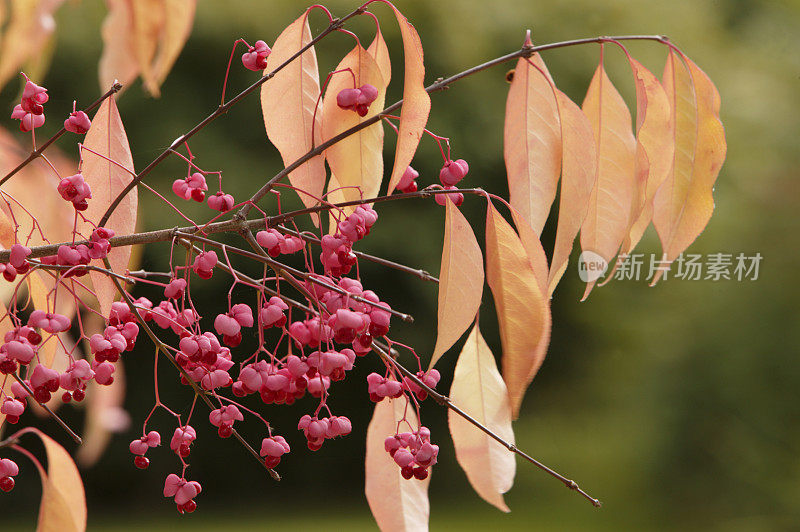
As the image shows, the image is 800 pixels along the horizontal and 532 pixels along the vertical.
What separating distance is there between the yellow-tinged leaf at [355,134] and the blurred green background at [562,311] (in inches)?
71.1

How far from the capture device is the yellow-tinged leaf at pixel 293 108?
45 cm

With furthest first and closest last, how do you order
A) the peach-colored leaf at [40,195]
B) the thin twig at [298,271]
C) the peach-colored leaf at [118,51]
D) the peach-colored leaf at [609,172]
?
the peach-colored leaf at [40,195]
the peach-colored leaf at [118,51]
the peach-colored leaf at [609,172]
the thin twig at [298,271]

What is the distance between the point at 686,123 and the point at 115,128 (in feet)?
1.03

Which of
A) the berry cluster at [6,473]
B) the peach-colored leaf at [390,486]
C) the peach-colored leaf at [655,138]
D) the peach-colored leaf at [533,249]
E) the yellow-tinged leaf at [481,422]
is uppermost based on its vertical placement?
the peach-colored leaf at [655,138]

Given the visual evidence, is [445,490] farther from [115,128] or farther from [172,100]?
[115,128]

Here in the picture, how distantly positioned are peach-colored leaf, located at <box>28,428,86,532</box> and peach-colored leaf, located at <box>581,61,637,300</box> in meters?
0.29

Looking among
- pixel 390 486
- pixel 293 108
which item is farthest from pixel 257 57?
pixel 390 486

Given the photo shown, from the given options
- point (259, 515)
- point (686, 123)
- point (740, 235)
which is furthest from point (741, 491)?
point (686, 123)

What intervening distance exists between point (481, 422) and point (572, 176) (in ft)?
0.52

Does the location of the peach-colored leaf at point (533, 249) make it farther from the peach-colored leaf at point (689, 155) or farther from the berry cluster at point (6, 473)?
the berry cluster at point (6, 473)

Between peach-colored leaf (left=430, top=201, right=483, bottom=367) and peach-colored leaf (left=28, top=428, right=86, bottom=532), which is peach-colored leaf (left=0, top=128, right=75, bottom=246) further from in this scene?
peach-colored leaf (left=430, top=201, right=483, bottom=367)

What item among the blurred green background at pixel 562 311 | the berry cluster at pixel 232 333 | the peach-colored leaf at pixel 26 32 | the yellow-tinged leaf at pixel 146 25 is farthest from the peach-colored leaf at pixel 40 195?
the blurred green background at pixel 562 311

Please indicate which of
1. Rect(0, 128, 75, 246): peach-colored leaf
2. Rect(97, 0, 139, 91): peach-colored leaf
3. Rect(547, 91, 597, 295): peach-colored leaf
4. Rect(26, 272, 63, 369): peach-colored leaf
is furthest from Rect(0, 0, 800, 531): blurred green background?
Rect(547, 91, 597, 295): peach-colored leaf

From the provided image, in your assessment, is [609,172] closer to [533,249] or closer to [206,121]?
[533,249]
